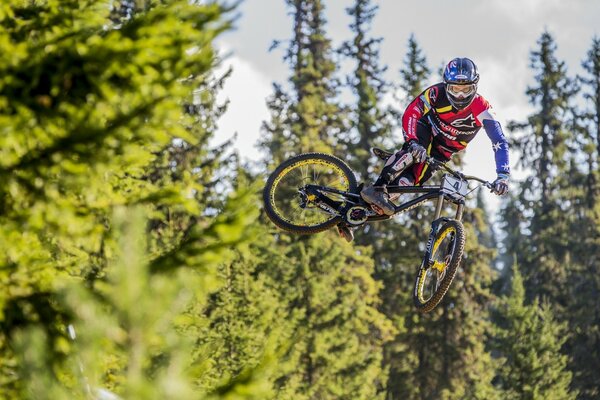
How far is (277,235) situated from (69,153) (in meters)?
24.0

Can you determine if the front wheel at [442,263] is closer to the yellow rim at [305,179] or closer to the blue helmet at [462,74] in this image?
the yellow rim at [305,179]

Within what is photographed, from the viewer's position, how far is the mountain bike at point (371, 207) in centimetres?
916

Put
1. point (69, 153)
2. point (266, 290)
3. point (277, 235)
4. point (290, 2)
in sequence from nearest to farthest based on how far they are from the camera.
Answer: point (69, 153)
point (266, 290)
point (277, 235)
point (290, 2)

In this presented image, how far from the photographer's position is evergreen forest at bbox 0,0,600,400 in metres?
4.50

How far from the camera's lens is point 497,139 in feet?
30.5

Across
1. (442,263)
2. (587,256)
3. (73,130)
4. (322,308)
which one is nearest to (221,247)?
(73,130)

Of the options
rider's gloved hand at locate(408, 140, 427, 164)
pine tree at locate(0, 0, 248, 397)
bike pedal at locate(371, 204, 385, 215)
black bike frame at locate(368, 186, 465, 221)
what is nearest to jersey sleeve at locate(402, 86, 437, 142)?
rider's gloved hand at locate(408, 140, 427, 164)

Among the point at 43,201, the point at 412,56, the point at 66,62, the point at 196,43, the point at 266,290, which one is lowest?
the point at 43,201

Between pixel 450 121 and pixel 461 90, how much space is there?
53cm

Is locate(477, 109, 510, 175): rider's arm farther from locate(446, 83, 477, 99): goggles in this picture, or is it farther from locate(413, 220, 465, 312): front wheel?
locate(413, 220, 465, 312): front wheel

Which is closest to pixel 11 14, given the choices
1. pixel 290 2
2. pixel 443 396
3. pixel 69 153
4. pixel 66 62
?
pixel 66 62

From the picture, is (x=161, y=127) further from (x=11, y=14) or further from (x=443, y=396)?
(x=443, y=396)

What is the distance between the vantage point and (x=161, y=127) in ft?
18.3

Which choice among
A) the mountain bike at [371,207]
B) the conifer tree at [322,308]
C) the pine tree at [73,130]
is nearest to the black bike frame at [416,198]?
the mountain bike at [371,207]
